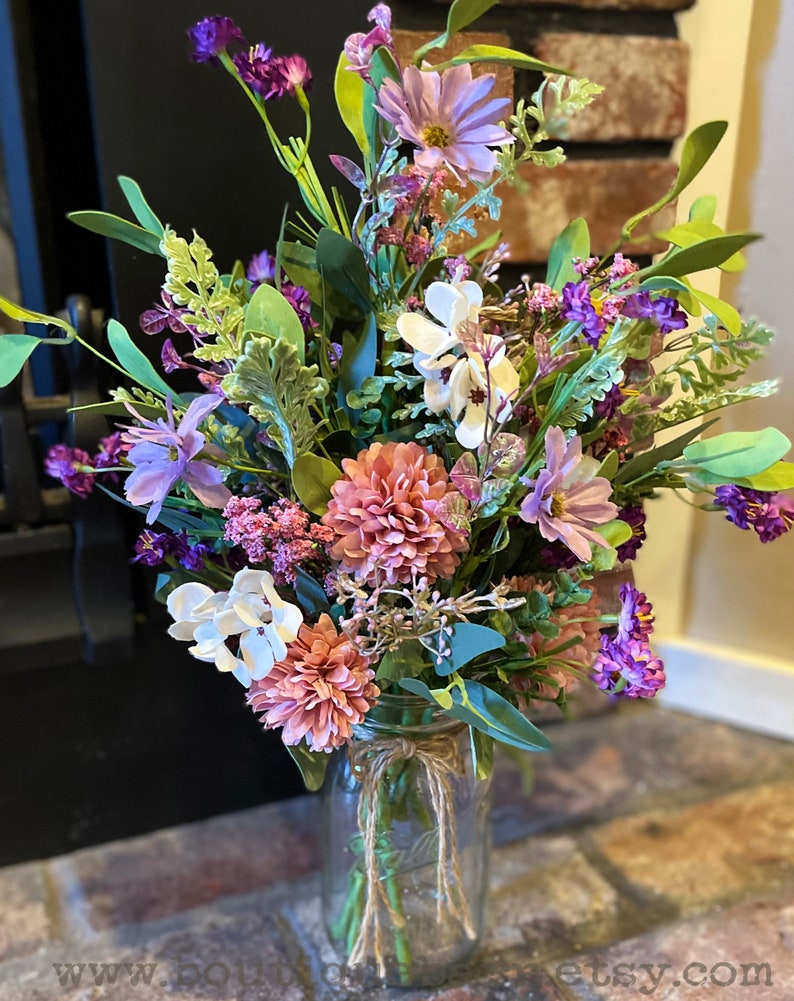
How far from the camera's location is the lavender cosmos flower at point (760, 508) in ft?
1.85

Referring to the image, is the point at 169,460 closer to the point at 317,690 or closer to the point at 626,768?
the point at 317,690

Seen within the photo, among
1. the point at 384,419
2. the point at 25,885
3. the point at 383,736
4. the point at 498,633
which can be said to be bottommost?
the point at 25,885

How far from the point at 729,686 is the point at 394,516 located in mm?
721

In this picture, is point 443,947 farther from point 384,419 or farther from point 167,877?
point 384,419

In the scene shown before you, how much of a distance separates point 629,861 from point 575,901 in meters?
0.08

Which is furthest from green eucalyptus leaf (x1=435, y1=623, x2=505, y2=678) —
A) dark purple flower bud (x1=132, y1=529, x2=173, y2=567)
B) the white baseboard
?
the white baseboard

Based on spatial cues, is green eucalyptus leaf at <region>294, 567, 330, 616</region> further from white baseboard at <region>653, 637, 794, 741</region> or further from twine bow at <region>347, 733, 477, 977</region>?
white baseboard at <region>653, 637, 794, 741</region>

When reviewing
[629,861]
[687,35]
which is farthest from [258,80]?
[629,861]

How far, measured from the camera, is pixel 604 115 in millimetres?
820

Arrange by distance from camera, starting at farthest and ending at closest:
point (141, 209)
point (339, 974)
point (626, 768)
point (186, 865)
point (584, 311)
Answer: point (626, 768) < point (186, 865) < point (339, 974) < point (141, 209) < point (584, 311)

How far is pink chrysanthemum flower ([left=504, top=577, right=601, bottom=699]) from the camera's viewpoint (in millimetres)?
573

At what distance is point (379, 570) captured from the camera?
51 centimetres

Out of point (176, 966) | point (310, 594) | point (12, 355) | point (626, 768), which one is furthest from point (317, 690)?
point (626, 768)

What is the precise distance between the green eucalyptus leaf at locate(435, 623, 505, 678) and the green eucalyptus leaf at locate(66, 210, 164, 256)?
0.32m
